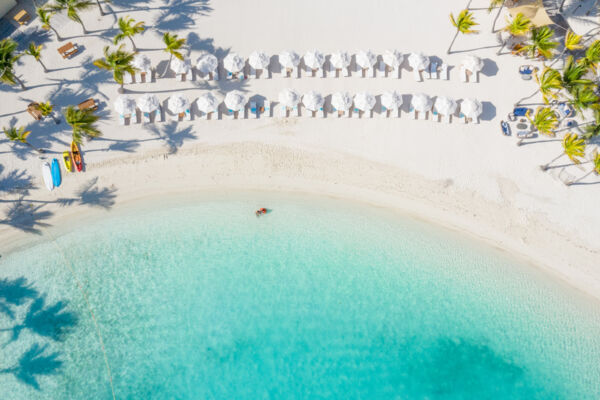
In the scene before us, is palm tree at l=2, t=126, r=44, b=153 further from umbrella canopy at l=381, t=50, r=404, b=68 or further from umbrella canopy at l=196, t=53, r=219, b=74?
umbrella canopy at l=381, t=50, r=404, b=68

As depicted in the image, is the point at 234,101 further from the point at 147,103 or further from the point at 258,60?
the point at 147,103

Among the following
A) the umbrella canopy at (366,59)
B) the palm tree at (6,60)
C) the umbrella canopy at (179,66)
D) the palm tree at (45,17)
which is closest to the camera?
the palm tree at (6,60)

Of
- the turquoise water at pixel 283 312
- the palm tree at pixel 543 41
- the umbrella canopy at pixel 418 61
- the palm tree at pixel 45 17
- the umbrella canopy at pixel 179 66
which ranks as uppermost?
the palm tree at pixel 45 17

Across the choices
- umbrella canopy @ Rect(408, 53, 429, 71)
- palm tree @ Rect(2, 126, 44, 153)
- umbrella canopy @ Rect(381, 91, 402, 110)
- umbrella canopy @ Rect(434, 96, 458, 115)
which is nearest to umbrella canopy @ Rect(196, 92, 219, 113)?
palm tree @ Rect(2, 126, 44, 153)

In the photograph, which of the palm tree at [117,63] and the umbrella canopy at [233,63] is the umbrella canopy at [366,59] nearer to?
the umbrella canopy at [233,63]

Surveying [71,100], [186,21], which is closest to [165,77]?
[186,21]

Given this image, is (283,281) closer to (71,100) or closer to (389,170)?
(389,170)

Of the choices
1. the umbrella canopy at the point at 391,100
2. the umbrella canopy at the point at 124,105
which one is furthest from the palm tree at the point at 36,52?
the umbrella canopy at the point at 391,100
